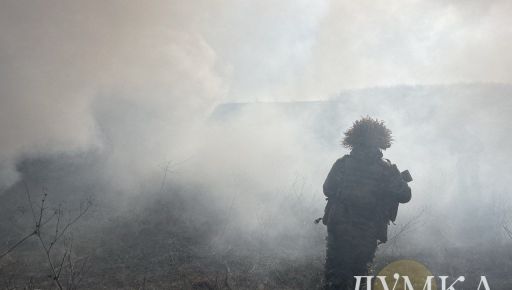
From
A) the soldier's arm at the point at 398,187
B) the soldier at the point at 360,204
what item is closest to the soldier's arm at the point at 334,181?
the soldier at the point at 360,204

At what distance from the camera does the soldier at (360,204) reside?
170 inches

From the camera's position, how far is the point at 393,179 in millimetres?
4355

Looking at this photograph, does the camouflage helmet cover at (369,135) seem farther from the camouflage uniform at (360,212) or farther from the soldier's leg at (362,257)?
the soldier's leg at (362,257)

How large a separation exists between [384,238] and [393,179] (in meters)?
0.65

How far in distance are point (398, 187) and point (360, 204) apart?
1.40 feet

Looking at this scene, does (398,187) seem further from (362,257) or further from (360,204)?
(362,257)

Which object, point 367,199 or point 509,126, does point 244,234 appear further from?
point 509,126

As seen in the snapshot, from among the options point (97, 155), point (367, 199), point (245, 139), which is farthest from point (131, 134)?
point (367, 199)

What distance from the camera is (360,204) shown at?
4410mm

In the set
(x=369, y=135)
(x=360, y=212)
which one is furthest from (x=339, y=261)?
(x=369, y=135)

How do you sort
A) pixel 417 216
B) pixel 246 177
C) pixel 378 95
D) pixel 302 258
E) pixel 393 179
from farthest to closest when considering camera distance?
pixel 378 95 → pixel 246 177 → pixel 417 216 → pixel 302 258 → pixel 393 179

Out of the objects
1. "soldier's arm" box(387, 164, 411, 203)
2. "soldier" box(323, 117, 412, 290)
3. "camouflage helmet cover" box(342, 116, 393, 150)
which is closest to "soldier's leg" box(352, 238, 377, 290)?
"soldier" box(323, 117, 412, 290)

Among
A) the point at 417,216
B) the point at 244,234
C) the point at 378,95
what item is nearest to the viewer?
the point at 244,234

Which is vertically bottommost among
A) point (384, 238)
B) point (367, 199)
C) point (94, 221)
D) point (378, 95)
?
point (384, 238)
